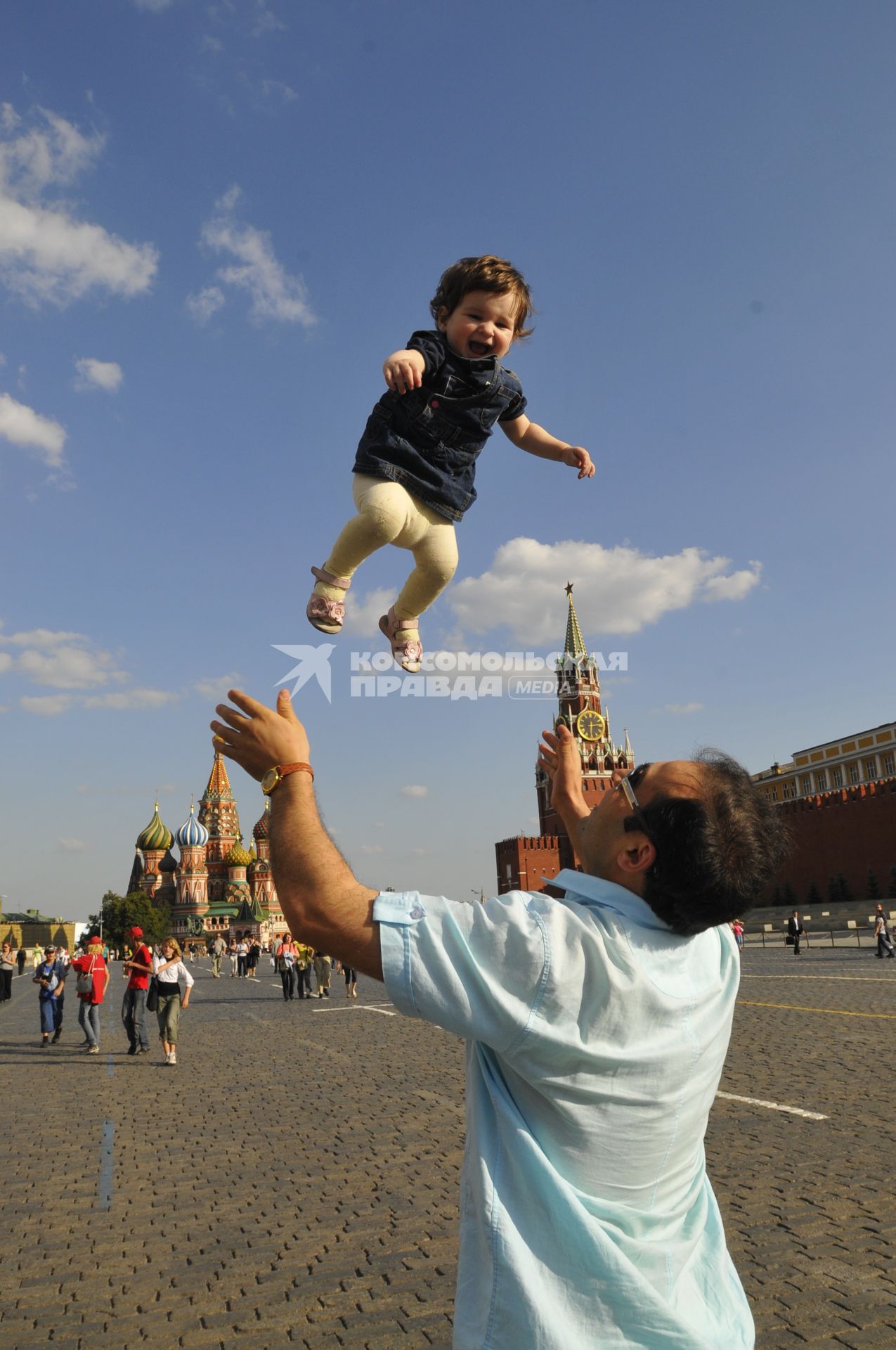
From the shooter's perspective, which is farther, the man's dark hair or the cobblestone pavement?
the cobblestone pavement

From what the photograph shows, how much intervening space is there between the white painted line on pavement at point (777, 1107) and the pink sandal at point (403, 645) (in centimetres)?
759

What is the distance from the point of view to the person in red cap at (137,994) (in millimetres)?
14727

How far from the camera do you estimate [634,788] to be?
2074 mm

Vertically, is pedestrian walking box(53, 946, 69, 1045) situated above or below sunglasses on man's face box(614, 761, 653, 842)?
below

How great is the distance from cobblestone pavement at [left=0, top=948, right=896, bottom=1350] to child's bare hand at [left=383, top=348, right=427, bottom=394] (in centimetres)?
434

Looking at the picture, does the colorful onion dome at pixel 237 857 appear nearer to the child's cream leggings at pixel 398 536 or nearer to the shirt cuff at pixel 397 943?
the child's cream leggings at pixel 398 536

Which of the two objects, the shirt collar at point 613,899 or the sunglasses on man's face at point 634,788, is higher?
the sunglasses on man's face at point 634,788

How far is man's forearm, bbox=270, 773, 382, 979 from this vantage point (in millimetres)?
1738

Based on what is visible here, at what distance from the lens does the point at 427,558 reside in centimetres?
225

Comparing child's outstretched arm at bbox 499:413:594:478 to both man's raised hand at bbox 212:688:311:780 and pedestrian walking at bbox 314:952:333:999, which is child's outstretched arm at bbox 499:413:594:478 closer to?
man's raised hand at bbox 212:688:311:780

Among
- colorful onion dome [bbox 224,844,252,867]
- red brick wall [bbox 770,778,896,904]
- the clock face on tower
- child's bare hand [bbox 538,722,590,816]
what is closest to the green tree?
colorful onion dome [bbox 224,844,252,867]

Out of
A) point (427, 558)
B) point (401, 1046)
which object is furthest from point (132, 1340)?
point (401, 1046)

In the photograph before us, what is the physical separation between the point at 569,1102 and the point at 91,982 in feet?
48.3

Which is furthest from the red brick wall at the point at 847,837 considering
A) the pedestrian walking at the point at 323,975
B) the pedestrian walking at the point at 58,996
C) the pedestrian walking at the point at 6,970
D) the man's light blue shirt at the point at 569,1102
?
the man's light blue shirt at the point at 569,1102
